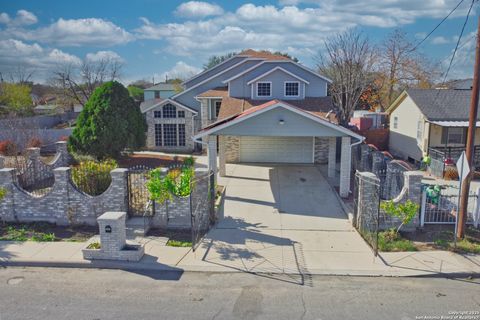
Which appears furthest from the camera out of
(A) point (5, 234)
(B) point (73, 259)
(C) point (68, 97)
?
(C) point (68, 97)

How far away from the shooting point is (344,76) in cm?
2992

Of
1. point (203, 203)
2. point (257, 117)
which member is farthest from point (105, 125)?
point (203, 203)

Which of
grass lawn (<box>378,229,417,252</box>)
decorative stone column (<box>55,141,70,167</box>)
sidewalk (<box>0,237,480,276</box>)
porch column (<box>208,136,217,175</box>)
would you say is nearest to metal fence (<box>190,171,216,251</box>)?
sidewalk (<box>0,237,480,276</box>)

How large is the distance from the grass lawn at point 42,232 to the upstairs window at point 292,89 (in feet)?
46.0

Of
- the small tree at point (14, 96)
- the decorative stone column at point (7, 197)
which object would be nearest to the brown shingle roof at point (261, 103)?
the decorative stone column at point (7, 197)

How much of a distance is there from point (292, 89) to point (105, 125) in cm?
1067

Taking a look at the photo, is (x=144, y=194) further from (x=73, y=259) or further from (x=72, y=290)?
(x=72, y=290)

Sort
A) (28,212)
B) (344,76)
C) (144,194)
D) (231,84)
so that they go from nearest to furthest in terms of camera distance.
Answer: (28,212), (144,194), (231,84), (344,76)

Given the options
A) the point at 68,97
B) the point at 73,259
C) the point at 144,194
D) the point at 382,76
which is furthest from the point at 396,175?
the point at 68,97

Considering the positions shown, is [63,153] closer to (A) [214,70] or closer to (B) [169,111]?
(B) [169,111]

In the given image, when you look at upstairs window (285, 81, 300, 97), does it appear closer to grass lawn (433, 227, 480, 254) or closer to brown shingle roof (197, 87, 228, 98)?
brown shingle roof (197, 87, 228, 98)

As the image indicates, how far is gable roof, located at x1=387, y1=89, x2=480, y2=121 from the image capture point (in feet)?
71.9

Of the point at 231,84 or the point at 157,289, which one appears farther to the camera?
the point at 231,84

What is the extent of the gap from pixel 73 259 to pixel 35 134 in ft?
69.2
